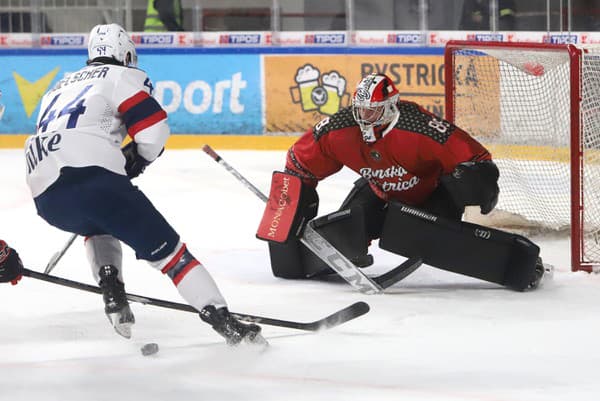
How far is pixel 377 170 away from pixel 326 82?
3.80 m

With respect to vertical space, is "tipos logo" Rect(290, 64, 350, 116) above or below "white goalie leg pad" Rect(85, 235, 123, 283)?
above

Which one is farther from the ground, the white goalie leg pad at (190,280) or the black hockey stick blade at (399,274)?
the white goalie leg pad at (190,280)

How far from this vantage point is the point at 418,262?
13.9ft

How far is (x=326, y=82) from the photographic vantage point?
798 centimetres

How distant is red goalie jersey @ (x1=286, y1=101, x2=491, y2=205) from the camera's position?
13.5ft

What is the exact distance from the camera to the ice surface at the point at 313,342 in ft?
10.0

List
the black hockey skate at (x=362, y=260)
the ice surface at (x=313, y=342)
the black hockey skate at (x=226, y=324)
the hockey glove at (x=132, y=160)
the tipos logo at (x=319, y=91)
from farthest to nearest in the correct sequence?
the tipos logo at (x=319, y=91) < the black hockey skate at (x=362, y=260) < the hockey glove at (x=132, y=160) < the black hockey skate at (x=226, y=324) < the ice surface at (x=313, y=342)

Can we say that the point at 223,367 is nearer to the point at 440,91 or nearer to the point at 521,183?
the point at 521,183

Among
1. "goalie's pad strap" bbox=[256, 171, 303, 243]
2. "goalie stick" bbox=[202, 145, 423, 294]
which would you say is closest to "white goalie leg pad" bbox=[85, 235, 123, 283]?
"goalie's pad strap" bbox=[256, 171, 303, 243]

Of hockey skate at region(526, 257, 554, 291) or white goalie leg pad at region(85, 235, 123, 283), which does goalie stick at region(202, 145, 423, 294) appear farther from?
white goalie leg pad at region(85, 235, 123, 283)

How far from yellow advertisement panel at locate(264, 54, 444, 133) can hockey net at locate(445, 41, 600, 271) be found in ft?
6.61

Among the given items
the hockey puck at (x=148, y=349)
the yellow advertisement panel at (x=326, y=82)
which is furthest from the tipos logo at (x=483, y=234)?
the yellow advertisement panel at (x=326, y=82)

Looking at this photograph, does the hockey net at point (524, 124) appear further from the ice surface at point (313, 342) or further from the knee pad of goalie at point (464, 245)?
the knee pad of goalie at point (464, 245)

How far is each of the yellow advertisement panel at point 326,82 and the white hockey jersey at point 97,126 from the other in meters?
4.47
